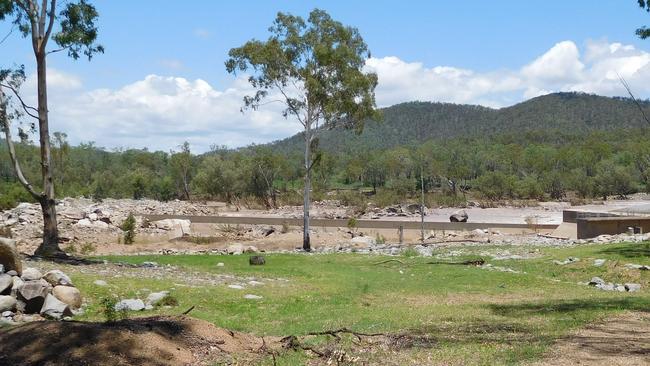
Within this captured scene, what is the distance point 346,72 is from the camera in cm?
3744

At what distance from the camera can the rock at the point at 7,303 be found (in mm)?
11570

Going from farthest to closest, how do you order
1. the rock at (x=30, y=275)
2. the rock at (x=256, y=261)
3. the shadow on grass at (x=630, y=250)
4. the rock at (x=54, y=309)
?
the rock at (x=256, y=261), the shadow on grass at (x=630, y=250), the rock at (x=30, y=275), the rock at (x=54, y=309)

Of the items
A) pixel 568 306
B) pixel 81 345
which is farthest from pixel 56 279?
pixel 568 306

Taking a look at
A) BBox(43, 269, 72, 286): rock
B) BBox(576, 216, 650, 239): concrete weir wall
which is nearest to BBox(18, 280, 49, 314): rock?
BBox(43, 269, 72, 286): rock

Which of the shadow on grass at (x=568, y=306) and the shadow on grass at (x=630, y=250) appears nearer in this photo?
the shadow on grass at (x=568, y=306)

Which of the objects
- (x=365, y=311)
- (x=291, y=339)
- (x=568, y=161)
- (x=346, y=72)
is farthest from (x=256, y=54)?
(x=568, y=161)

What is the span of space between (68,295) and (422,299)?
9111 mm

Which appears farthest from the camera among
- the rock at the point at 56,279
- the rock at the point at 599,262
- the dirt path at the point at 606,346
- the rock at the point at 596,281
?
the rock at the point at 599,262

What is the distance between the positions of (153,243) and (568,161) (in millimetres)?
112200

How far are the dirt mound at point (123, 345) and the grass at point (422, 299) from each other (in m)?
1.02

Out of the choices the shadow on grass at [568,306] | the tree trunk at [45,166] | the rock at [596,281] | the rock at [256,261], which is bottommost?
the rock at [596,281]

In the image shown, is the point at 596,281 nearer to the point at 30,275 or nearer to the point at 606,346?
the point at 606,346

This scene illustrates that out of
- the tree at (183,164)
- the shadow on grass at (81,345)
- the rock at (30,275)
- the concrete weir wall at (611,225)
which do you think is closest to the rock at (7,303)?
the rock at (30,275)

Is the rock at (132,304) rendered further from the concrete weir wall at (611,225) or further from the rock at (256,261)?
the concrete weir wall at (611,225)
